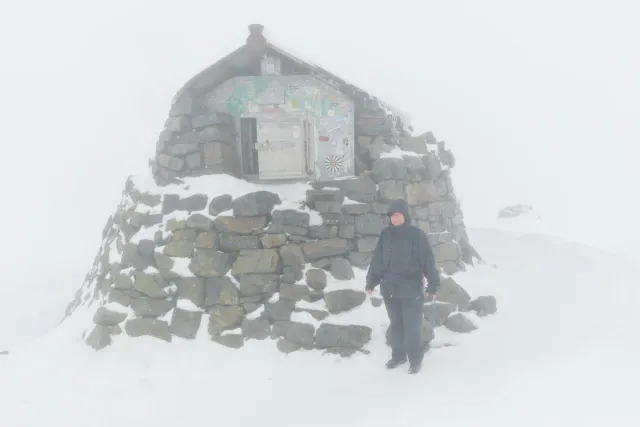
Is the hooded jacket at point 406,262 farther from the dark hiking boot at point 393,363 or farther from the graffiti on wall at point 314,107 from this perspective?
the graffiti on wall at point 314,107

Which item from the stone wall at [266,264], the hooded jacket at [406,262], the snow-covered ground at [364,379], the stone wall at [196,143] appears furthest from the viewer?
the stone wall at [196,143]

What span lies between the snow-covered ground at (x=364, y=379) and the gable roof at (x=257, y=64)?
2602mm

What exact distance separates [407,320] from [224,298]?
2.55 meters

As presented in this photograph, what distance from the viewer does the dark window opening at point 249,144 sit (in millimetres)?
7543

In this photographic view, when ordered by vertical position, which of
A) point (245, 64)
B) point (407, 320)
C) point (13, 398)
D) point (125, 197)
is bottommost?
point (13, 398)

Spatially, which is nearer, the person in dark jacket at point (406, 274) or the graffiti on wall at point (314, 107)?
the person in dark jacket at point (406, 274)

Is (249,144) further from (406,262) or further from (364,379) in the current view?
(364,379)

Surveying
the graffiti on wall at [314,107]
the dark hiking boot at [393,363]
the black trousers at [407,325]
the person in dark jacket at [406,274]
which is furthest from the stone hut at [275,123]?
the dark hiking boot at [393,363]

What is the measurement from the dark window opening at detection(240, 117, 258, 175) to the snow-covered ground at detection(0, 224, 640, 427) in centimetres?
254

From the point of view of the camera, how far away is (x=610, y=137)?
58.2 meters

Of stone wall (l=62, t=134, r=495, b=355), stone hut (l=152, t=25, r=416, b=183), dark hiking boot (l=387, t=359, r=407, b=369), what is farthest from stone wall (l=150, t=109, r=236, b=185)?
dark hiking boot (l=387, t=359, r=407, b=369)

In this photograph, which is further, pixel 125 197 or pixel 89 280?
pixel 89 280

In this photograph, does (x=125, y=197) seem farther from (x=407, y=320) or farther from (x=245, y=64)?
(x=407, y=320)

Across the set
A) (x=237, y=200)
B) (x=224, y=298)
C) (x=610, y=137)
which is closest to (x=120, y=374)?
(x=224, y=298)
